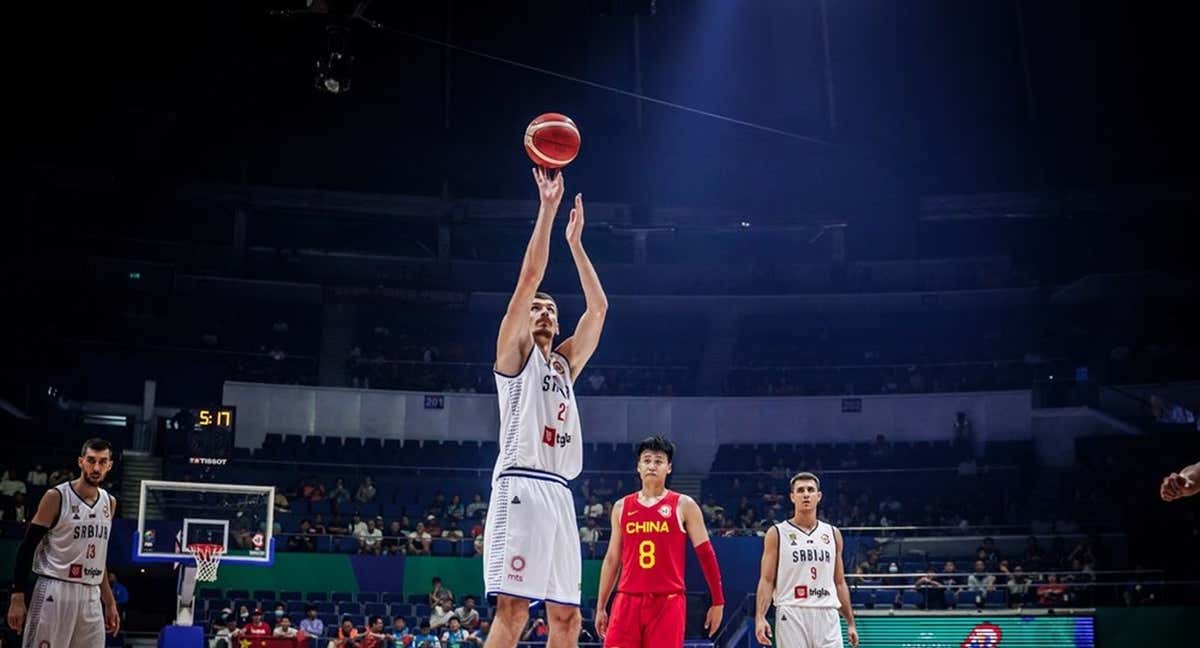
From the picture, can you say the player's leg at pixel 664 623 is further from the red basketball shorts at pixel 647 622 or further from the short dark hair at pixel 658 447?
the short dark hair at pixel 658 447

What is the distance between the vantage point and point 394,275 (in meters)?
35.6

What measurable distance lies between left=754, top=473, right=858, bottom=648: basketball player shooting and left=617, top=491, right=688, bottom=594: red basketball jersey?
163 cm

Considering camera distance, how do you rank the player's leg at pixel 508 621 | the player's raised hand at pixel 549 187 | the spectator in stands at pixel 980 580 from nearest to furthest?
the player's leg at pixel 508 621 → the player's raised hand at pixel 549 187 → the spectator in stands at pixel 980 580

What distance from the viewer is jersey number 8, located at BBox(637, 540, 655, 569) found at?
9.00 meters

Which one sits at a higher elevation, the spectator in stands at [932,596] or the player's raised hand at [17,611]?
the player's raised hand at [17,611]

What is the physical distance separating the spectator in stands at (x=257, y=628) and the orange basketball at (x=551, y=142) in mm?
14950

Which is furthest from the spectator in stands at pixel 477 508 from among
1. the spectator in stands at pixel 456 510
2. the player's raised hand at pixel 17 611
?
the player's raised hand at pixel 17 611

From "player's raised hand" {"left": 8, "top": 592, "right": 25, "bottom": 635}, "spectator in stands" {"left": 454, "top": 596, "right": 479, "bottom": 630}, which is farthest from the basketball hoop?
"player's raised hand" {"left": 8, "top": 592, "right": 25, "bottom": 635}

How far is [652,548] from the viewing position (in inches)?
356

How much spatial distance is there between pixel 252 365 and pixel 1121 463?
22515mm

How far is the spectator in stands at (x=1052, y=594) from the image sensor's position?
21.5m

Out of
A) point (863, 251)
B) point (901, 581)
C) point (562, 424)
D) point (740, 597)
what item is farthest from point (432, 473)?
point (562, 424)

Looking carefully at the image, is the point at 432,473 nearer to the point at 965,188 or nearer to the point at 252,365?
the point at 252,365

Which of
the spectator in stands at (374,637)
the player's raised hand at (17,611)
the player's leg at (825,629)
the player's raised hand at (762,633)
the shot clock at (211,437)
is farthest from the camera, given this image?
the shot clock at (211,437)
